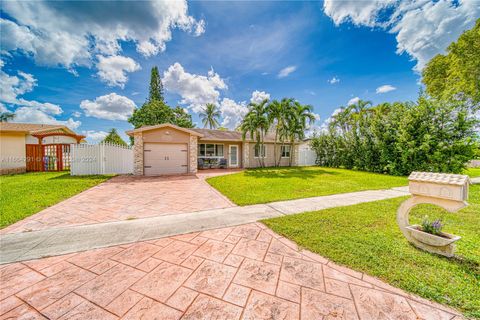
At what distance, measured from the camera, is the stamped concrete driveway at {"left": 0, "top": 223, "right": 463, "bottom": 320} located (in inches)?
66.0

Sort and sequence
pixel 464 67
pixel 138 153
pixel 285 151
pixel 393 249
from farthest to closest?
pixel 285 151 < pixel 464 67 < pixel 138 153 < pixel 393 249

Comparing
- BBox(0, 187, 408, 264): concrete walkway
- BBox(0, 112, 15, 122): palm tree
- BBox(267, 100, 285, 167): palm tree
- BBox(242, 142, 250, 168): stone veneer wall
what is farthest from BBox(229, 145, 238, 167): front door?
BBox(0, 112, 15, 122): palm tree

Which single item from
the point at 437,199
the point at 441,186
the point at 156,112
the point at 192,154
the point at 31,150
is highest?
the point at 156,112

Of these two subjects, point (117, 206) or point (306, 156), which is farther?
point (306, 156)

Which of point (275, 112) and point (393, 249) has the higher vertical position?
point (275, 112)

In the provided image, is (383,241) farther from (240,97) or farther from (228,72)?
(240,97)

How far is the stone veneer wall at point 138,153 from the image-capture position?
1070 centimetres

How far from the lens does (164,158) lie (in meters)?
11.4

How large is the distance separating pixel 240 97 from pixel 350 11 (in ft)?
43.9

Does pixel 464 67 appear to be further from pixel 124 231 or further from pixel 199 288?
pixel 124 231

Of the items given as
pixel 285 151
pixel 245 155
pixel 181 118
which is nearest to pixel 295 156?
pixel 285 151

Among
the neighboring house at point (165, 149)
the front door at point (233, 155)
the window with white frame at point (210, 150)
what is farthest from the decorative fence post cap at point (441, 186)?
the front door at point (233, 155)

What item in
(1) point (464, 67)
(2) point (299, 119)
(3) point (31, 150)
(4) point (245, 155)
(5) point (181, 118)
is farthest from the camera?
(5) point (181, 118)

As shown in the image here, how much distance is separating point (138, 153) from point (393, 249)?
11986mm
